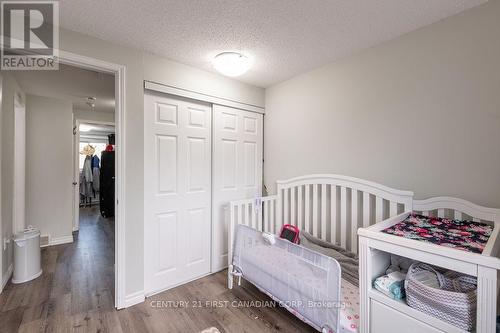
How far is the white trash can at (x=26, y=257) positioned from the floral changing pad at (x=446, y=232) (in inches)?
132

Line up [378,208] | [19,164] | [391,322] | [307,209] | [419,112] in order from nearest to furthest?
[391,322], [419,112], [378,208], [307,209], [19,164]

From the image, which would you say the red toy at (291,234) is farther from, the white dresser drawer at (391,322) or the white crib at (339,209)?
the white dresser drawer at (391,322)

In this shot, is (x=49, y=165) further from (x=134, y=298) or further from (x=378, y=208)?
(x=378, y=208)

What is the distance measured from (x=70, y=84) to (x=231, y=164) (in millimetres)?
2297

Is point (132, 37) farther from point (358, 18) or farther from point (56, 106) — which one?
point (56, 106)

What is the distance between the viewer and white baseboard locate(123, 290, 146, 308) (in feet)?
6.64

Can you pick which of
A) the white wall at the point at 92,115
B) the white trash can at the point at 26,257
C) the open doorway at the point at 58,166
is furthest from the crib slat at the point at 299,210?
the white wall at the point at 92,115

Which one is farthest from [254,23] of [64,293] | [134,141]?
[64,293]

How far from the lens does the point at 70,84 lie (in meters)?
2.95

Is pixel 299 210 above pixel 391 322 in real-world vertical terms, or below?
above

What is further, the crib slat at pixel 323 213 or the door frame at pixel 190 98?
the crib slat at pixel 323 213

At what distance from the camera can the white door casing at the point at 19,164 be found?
2966 millimetres

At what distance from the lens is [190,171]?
2.48 metres

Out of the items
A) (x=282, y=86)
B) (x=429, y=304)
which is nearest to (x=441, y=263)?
(x=429, y=304)
